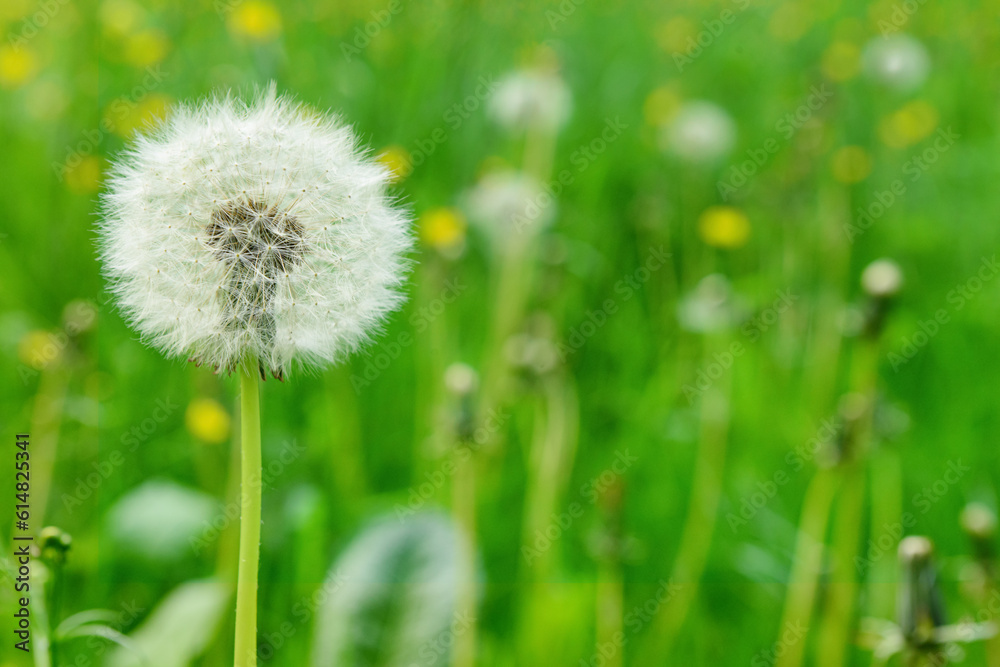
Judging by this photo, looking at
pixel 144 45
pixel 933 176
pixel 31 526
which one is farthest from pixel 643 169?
pixel 31 526

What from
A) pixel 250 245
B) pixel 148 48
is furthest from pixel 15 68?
pixel 250 245

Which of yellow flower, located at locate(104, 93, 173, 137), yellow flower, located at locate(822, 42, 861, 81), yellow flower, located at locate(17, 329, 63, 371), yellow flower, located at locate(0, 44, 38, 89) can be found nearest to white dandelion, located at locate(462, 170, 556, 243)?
yellow flower, located at locate(104, 93, 173, 137)

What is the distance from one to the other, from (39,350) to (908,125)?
142 inches

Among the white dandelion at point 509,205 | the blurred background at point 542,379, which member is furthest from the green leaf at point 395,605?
the white dandelion at point 509,205

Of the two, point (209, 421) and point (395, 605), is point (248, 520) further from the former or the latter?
point (209, 421)

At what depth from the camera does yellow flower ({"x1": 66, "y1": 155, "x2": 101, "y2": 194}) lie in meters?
2.74

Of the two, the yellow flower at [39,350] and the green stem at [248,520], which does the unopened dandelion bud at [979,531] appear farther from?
the yellow flower at [39,350]

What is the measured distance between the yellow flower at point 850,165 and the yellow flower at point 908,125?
218 mm

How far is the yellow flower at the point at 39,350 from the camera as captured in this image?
2047 mm

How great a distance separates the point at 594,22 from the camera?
456 cm

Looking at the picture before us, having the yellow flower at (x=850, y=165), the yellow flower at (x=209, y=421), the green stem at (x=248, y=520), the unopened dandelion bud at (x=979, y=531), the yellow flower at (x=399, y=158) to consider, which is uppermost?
the yellow flower at (x=850, y=165)

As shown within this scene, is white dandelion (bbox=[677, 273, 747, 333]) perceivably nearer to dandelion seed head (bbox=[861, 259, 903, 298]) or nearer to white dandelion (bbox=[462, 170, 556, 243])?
white dandelion (bbox=[462, 170, 556, 243])

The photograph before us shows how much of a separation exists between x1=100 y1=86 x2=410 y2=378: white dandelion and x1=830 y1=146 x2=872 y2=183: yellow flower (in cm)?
290

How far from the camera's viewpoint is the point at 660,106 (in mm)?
4000
